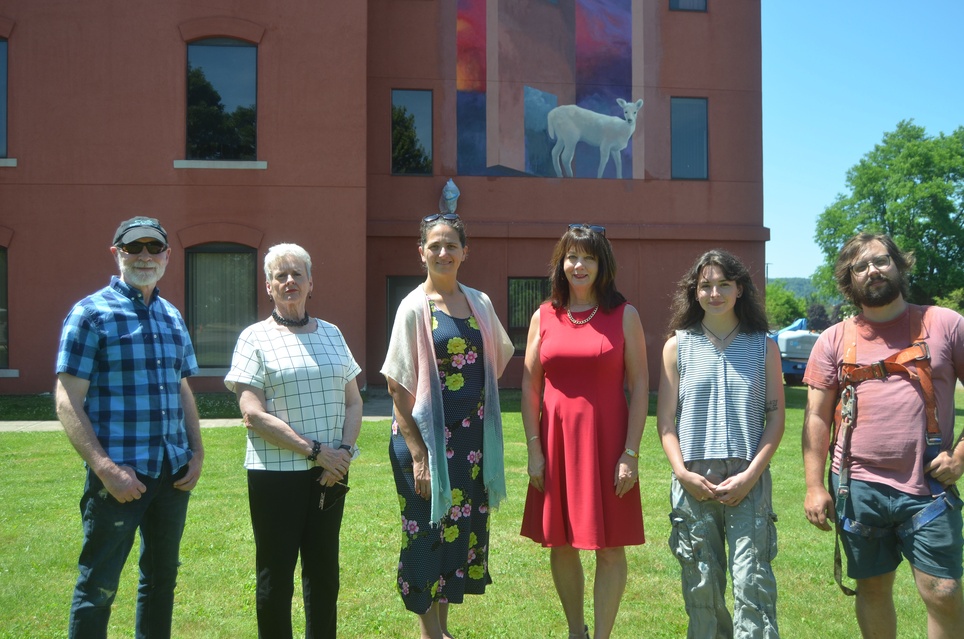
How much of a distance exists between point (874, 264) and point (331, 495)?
2.72 meters

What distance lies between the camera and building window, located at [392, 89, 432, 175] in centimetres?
1644

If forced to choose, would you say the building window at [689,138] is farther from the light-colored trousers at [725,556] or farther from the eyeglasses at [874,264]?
the light-colored trousers at [725,556]

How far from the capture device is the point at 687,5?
55.9ft

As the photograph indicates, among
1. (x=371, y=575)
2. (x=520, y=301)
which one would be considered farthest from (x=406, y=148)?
(x=371, y=575)

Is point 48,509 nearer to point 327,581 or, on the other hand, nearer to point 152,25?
point 327,581

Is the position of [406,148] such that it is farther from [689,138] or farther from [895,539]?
[895,539]

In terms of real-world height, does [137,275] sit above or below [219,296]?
below

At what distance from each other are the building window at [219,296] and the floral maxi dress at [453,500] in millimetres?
11335

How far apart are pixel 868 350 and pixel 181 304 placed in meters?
13.0

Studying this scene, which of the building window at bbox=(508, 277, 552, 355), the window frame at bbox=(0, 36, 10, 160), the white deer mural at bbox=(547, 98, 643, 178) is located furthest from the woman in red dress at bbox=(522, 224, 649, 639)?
the window frame at bbox=(0, 36, 10, 160)

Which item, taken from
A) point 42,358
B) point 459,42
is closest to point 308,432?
point 42,358

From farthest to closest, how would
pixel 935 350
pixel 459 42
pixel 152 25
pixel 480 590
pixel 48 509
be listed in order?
pixel 459 42
pixel 152 25
pixel 48 509
pixel 480 590
pixel 935 350

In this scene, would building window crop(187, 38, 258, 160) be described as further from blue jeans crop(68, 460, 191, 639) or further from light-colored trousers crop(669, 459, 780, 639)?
light-colored trousers crop(669, 459, 780, 639)

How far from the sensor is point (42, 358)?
14.5 meters
